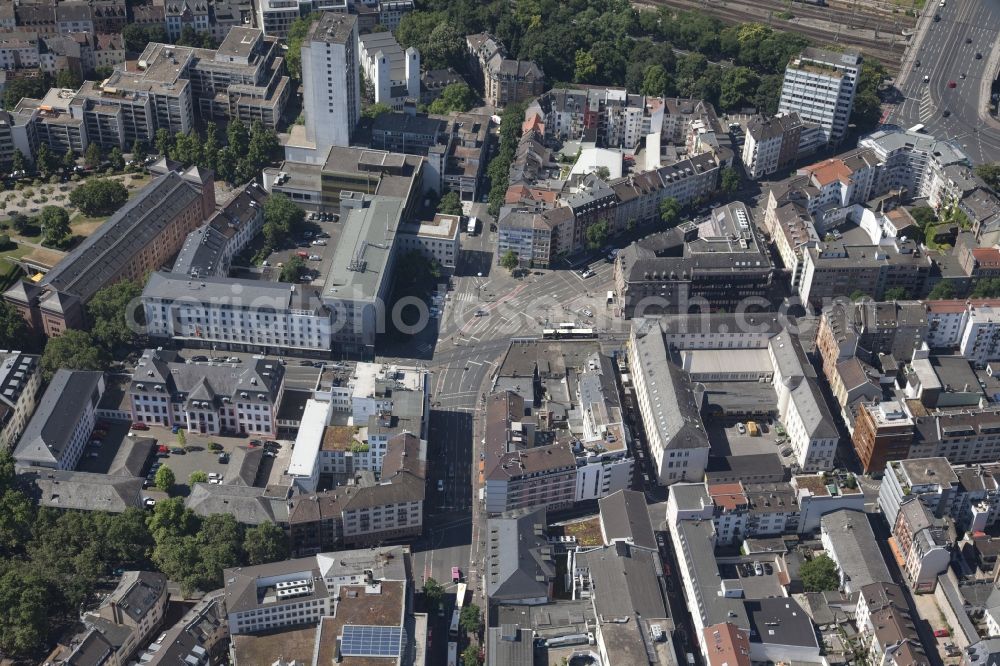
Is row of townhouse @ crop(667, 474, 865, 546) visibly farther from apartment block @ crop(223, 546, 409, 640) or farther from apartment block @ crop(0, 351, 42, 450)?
apartment block @ crop(0, 351, 42, 450)

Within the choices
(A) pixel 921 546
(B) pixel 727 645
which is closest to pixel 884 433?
(A) pixel 921 546

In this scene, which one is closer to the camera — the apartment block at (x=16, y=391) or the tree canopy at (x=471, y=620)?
the tree canopy at (x=471, y=620)

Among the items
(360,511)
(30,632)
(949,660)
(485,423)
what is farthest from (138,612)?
(949,660)

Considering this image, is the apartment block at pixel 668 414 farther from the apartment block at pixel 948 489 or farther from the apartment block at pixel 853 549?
the apartment block at pixel 948 489

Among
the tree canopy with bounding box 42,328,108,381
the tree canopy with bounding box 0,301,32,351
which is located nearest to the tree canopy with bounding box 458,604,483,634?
the tree canopy with bounding box 42,328,108,381

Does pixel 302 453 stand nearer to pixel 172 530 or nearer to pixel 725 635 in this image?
pixel 172 530

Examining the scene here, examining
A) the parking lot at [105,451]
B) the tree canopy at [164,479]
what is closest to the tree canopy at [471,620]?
the tree canopy at [164,479]
